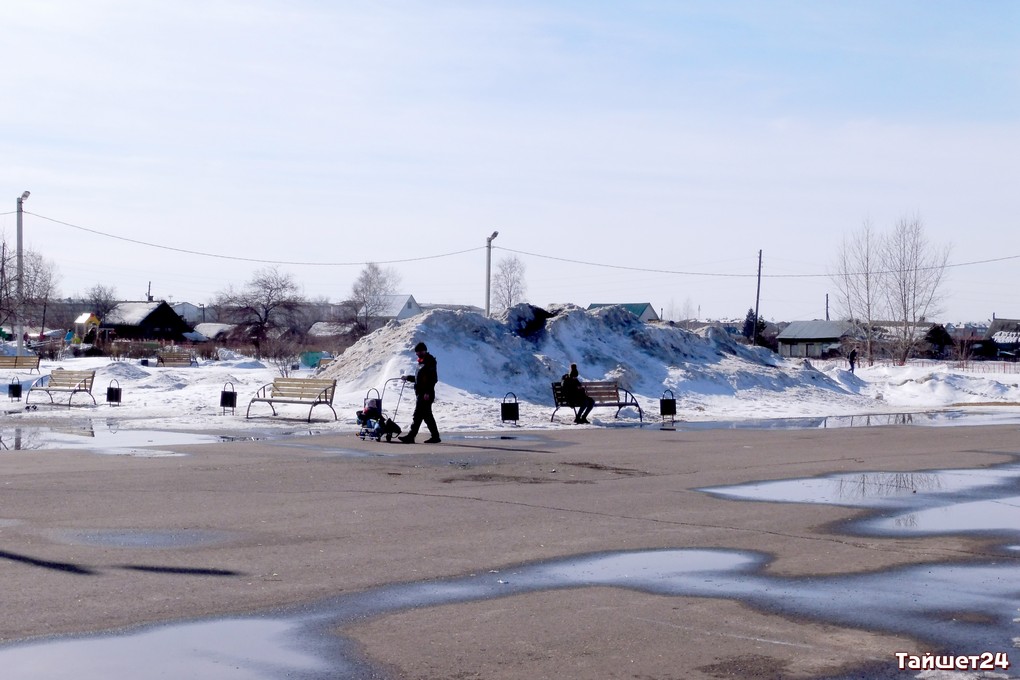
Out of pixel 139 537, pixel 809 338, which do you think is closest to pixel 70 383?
pixel 139 537

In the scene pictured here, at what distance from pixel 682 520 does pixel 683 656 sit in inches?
189

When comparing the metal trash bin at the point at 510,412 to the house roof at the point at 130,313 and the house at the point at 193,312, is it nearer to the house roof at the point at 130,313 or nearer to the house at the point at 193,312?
the house roof at the point at 130,313

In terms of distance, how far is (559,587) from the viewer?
7.65m

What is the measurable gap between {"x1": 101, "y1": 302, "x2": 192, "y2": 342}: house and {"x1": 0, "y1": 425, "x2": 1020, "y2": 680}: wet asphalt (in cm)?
9248

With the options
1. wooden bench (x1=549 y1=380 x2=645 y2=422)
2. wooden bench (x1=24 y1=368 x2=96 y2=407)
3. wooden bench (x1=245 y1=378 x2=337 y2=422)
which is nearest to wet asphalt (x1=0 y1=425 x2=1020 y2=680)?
wooden bench (x1=245 y1=378 x2=337 y2=422)

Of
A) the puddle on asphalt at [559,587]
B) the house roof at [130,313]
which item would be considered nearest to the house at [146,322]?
the house roof at [130,313]

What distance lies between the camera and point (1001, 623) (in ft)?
21.9

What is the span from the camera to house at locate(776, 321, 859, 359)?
104375 millimetres

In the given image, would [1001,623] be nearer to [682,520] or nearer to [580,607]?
[580,607]

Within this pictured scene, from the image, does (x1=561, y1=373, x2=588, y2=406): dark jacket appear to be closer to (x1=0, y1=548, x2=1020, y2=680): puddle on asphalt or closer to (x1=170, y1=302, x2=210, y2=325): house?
(x1=0, y1=548, x2=1020, y2=680): puddle on asphalt

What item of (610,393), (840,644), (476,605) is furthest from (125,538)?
(610,393)

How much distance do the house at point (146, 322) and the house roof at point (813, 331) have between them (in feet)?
199

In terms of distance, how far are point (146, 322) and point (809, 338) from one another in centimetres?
6450

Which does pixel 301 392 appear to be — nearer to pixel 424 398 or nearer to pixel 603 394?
pixel 424 398
